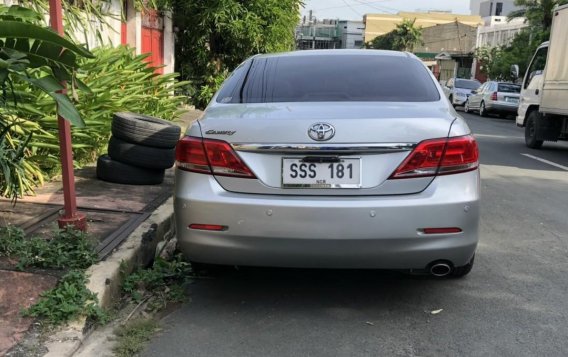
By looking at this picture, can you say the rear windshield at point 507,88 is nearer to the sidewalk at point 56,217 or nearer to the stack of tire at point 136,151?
the sidewalk at point 56,217

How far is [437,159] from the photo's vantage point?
3330 mm

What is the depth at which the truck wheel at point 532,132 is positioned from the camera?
1270 centimetres

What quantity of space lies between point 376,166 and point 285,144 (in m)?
0.52

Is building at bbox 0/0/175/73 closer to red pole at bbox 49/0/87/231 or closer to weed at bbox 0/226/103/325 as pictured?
A: red pole at bbox 49/0/87/231

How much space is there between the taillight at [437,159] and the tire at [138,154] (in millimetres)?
3614

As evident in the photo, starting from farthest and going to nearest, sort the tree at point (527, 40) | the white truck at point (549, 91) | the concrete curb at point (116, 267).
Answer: the tree at point (527, 40) < the white truck at point (549, 91) < the concrete curb at point (116, 267)

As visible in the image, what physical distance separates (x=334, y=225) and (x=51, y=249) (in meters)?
1.92

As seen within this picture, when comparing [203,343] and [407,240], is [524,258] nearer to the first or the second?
[407,240]

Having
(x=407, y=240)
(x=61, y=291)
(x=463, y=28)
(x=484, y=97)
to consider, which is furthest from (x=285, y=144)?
(x=463, y=28)

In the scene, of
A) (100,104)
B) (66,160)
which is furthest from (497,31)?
(66,160)

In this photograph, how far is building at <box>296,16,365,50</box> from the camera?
320 feet

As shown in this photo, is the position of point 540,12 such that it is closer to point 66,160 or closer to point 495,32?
point 495,32

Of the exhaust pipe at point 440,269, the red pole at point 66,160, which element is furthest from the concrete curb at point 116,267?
the exhaust pipe at point 440,269

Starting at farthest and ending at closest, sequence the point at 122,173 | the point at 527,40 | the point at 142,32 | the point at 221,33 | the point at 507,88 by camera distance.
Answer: the point at 527,40
the point at 507,88
the point at 221,33
the point at 142,32
the point at 122,173
